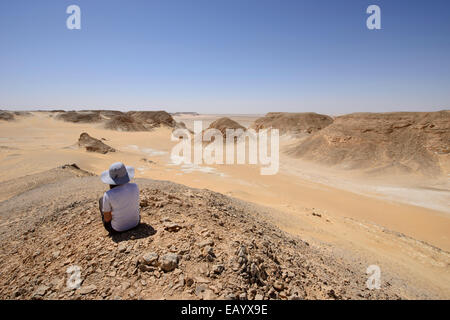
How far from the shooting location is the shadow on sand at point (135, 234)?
283 cm

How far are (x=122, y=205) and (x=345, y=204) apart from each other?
10259 millimetres

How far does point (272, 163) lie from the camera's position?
20109 millimetres

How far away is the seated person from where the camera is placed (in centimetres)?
273

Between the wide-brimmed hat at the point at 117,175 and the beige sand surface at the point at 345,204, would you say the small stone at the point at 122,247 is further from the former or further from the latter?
the beige sand surface at the point at 345,204

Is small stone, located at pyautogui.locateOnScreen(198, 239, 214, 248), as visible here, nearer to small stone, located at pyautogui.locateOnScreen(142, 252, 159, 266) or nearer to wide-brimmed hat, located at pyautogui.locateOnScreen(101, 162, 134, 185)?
small stone, located at pyautogui.locateOnScreen(142, 252, 159, 266)

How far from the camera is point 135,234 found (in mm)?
2914

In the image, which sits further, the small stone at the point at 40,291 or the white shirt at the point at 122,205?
the white shirt at the point at 122,205

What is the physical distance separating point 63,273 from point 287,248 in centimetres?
314

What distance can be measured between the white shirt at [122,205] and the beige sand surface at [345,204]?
422 cm

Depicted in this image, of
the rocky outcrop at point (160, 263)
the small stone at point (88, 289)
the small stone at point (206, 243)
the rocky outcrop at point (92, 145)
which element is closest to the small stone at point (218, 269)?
the rocky outcrop at point (160, 263)

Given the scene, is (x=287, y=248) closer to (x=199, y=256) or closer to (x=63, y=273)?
(x=199, y=256)

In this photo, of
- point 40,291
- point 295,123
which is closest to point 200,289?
point 40,291

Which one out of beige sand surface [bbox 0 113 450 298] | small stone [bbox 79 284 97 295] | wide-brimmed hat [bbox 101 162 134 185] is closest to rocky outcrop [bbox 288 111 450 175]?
beige sand surface [bbox 0 113 450 298]

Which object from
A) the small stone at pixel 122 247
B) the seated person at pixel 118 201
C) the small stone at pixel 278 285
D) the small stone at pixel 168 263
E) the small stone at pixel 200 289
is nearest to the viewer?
A: the small stone at pixel 200 289
